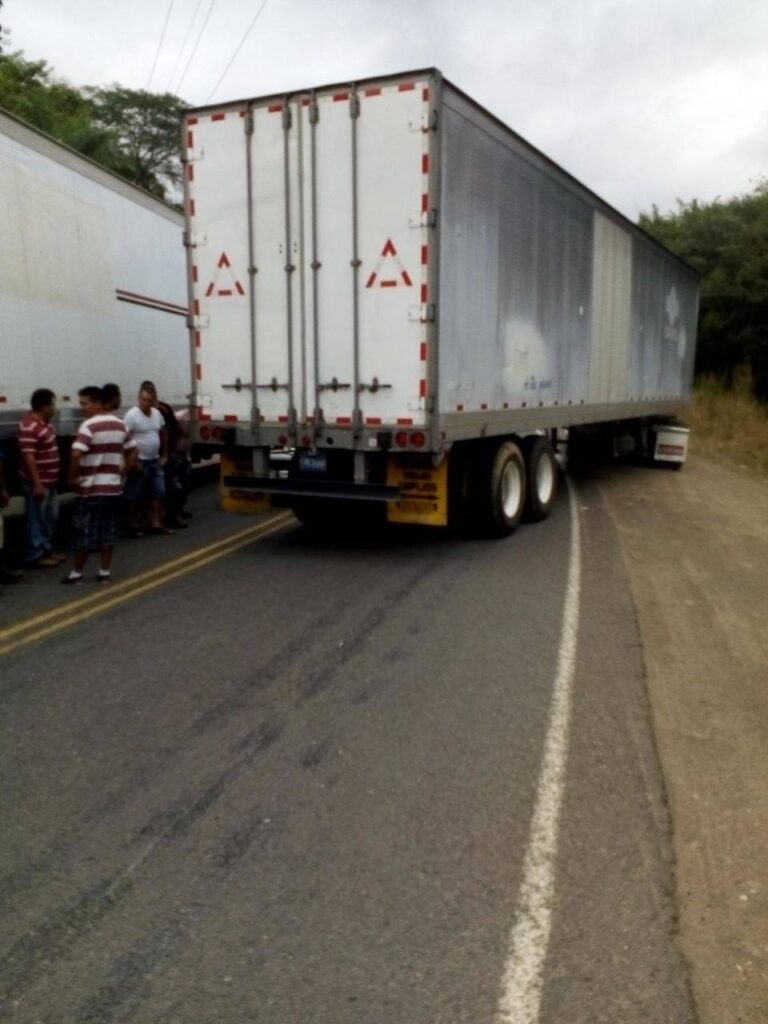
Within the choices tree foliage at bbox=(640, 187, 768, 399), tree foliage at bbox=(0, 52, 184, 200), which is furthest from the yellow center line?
tree foliage at bbox=(0, 52, 184, 200)

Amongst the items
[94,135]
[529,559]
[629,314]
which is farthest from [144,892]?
[94,135]

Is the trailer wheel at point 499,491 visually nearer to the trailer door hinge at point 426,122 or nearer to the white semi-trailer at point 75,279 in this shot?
the trailer door hinge at point 426,122

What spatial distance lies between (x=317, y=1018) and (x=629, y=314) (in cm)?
1422

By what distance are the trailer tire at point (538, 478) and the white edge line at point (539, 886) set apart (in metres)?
5.79

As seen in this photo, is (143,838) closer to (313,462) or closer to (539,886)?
(539,886)

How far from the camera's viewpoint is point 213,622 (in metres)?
6.97

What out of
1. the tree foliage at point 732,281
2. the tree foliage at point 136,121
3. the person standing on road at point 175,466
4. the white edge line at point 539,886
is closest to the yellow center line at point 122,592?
the person standing on road at point 175,466

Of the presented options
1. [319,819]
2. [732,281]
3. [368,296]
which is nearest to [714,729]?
[319,819]

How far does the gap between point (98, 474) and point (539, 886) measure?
18.6 feet

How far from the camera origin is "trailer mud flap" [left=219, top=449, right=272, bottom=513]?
33.0 ft

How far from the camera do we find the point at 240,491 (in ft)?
33.2

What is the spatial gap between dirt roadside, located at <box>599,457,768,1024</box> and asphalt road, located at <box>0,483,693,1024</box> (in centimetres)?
11

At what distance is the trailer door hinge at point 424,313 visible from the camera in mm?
8539

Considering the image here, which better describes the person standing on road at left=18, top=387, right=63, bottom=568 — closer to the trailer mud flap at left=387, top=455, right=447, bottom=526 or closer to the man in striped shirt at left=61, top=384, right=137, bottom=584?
the man in striped shirt at left=61, top=384, right=137, bottom=584
